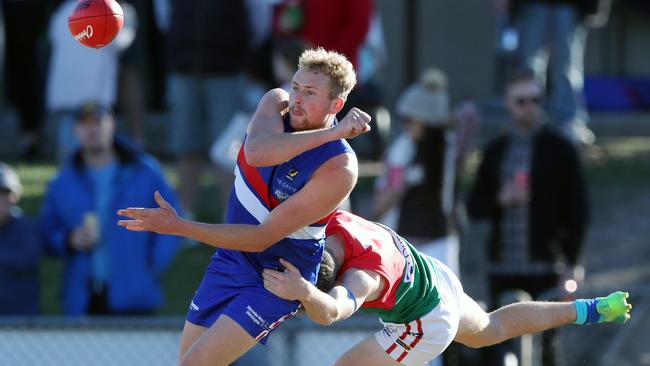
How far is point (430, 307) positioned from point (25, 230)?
14.0 feet

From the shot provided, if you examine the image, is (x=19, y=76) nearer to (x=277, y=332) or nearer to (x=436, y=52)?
(x=436, y=52)

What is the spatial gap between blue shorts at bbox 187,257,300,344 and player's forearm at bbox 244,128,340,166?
0.56 meters

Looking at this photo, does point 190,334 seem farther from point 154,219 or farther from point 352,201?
point 352,201

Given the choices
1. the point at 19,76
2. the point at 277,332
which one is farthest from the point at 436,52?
the point at 277,332

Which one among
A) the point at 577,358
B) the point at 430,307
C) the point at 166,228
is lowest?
the point at 577,358

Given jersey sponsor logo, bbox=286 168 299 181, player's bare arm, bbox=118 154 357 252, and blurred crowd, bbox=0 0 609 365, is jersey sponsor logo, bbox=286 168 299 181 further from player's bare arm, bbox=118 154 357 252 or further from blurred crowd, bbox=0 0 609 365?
blurred crowd, bbox=0 0 609 365

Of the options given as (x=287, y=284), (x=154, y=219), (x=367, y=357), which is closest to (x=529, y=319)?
(x=367, y=357)

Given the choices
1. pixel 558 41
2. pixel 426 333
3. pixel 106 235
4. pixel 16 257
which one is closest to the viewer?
pixel 426 333

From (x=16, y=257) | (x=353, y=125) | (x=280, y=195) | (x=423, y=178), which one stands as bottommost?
(x=16, y=257)

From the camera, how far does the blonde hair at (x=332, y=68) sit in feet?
24.3

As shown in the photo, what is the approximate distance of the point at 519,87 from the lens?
11.2 m

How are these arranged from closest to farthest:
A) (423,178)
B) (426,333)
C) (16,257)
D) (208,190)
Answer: (426,333), (423,178), (16,257), (208,190)

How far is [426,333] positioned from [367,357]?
0.32m

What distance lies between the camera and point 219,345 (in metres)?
7.41
